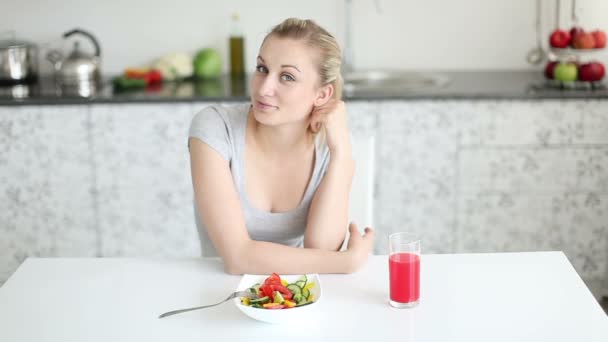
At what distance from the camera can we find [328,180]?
2.03 m

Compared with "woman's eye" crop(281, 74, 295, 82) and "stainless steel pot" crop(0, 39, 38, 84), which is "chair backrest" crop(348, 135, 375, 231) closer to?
"woman's eye" crop(281, 74, 295, 82)

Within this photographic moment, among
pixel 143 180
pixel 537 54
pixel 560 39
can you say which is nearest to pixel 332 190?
pixel 143 180

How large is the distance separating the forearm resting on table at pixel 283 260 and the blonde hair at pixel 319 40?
43 cm

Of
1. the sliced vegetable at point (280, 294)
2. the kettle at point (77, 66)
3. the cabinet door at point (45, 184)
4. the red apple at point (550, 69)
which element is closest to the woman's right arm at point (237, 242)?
the sliced vegetable at point (280, 294)

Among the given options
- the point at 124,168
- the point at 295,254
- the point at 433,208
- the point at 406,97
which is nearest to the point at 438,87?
the point at 406,97

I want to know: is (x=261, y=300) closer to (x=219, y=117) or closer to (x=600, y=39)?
(x=219, y=117)

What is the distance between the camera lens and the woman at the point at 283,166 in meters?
1.84

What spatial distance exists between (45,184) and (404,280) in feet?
6.10

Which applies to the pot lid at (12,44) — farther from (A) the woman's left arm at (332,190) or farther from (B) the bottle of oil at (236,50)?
(A) the woman's left arm at (332,190)

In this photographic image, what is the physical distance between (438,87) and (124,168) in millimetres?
1136

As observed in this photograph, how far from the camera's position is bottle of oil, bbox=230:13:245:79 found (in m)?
3.50

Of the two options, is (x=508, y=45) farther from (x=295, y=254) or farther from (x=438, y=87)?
(x=295, y=254)

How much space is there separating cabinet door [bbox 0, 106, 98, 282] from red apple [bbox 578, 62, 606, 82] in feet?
5.68

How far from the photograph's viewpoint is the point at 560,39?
10.6ft
